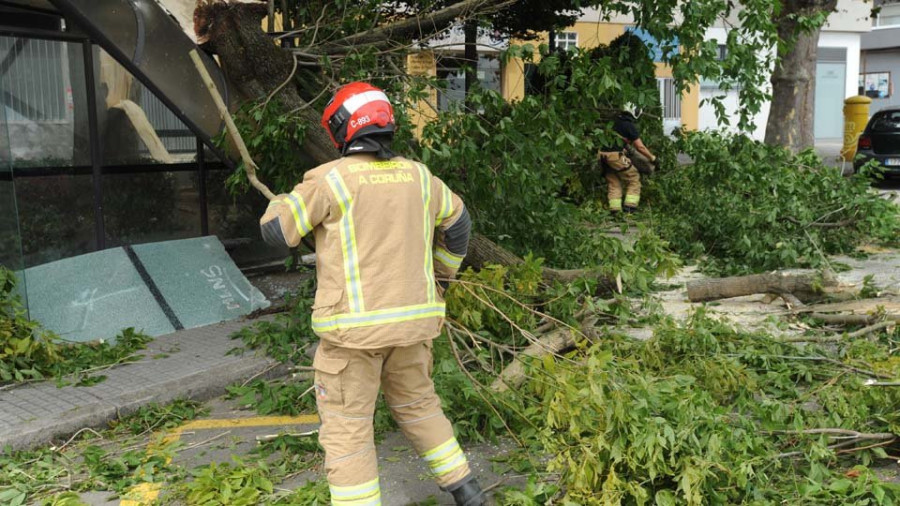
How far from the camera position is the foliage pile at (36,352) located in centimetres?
551

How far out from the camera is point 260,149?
21.7 ft

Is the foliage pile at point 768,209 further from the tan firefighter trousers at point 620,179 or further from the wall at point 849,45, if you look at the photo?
the wall at point 849,45

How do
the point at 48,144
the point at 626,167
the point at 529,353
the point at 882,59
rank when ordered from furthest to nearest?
the point at 882,59 → the point at 626,167 → the point at 48,144 → the point at 529,353

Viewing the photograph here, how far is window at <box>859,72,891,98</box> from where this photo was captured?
38.4 metres

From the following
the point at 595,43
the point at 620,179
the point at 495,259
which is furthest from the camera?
the point at 595,43

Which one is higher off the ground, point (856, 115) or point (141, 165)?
point (856, 115)

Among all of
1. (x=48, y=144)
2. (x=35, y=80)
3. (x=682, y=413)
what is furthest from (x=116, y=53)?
(x=682, y=413)

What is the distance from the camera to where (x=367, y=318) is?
342 cm

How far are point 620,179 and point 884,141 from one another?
26.4 ft

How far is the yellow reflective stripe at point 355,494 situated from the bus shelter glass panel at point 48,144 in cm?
456

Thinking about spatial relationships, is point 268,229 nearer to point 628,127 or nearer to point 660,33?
point 660,33

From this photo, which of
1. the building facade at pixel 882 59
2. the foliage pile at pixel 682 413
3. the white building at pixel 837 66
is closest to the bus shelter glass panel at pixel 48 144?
the foliage pile at pixel 682 413

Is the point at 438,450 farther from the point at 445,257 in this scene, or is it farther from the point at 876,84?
the point at 876,84

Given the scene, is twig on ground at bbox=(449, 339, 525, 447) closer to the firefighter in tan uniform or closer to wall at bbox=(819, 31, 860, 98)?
the firefighter in tan uniform
